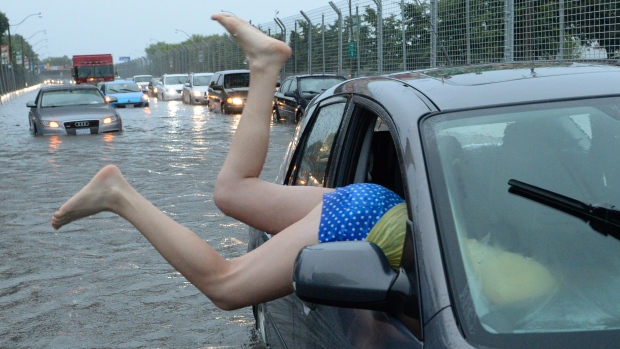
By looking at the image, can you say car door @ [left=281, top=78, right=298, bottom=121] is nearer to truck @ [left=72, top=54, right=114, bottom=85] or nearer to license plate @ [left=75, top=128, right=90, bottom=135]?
license plate @ [left=75, top=128, right=90, bottom=135]

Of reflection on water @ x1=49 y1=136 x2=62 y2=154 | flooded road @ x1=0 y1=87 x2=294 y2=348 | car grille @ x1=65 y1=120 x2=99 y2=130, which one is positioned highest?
car grille @ x1=65 y1=120 x2=99 y2=130

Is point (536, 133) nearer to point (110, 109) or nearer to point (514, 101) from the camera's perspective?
point (514, 101)

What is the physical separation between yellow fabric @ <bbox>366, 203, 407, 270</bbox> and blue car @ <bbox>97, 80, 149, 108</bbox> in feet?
117

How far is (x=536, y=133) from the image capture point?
108 inches

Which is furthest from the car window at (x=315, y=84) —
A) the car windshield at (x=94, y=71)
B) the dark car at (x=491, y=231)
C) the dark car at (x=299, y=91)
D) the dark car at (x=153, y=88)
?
the car windshield at (x=94, y=71)

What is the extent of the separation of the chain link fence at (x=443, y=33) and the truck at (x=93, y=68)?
25.8 metres

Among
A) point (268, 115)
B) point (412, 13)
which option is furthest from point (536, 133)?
point (412, 13)

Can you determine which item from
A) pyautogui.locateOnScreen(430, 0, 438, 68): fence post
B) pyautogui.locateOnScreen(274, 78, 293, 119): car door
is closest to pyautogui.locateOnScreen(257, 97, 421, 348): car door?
pyautogui.locateOnScreen(430, 0, 438, 68): fence post

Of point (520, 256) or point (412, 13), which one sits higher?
point (412, 13)

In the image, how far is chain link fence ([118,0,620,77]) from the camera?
13.1 meters

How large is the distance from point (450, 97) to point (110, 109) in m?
22.0

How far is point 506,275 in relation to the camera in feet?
7.72

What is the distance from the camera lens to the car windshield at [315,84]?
24.4 meters

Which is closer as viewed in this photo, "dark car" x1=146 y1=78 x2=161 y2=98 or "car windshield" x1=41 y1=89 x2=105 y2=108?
"car windshield" x1=41 y1=89 x2=105 y2=108
